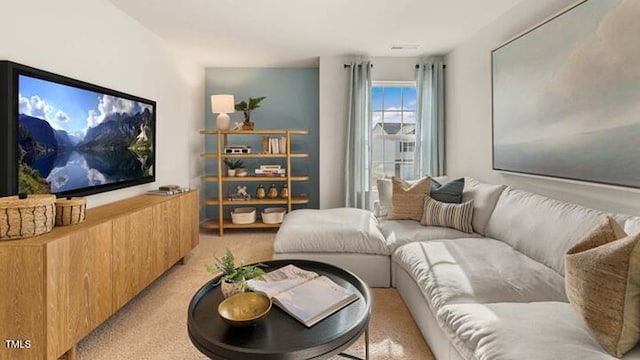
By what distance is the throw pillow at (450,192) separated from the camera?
10.2ft

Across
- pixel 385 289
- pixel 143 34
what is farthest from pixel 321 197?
pixel 143 34

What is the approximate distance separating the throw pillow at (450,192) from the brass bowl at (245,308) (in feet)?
7.12

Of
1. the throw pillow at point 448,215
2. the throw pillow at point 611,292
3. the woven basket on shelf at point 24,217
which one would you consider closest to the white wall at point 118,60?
the woven basket on shelf at point 24,217

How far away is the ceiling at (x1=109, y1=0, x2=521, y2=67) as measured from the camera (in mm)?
2818

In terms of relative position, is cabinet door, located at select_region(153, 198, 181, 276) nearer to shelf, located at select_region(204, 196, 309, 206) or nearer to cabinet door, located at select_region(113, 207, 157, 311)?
cabinet door, located at select_region(113, 207, 157, 311)

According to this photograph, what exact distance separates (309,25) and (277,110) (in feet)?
5.89

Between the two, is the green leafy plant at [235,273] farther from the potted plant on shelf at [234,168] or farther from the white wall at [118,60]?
the potted plant on shelf at [234,168]

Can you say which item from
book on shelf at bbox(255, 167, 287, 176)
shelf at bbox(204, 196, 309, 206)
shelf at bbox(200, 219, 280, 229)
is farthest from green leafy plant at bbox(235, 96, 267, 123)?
shelf at bbox(200, 219, 280, 229)

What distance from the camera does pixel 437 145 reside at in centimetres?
436

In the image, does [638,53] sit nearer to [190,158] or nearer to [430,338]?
[430,338]

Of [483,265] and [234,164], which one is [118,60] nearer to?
[234,164]

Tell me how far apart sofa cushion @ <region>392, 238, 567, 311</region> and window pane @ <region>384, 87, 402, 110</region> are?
2.61 metres

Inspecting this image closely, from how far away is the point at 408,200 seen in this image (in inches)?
124

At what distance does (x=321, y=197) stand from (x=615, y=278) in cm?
353
